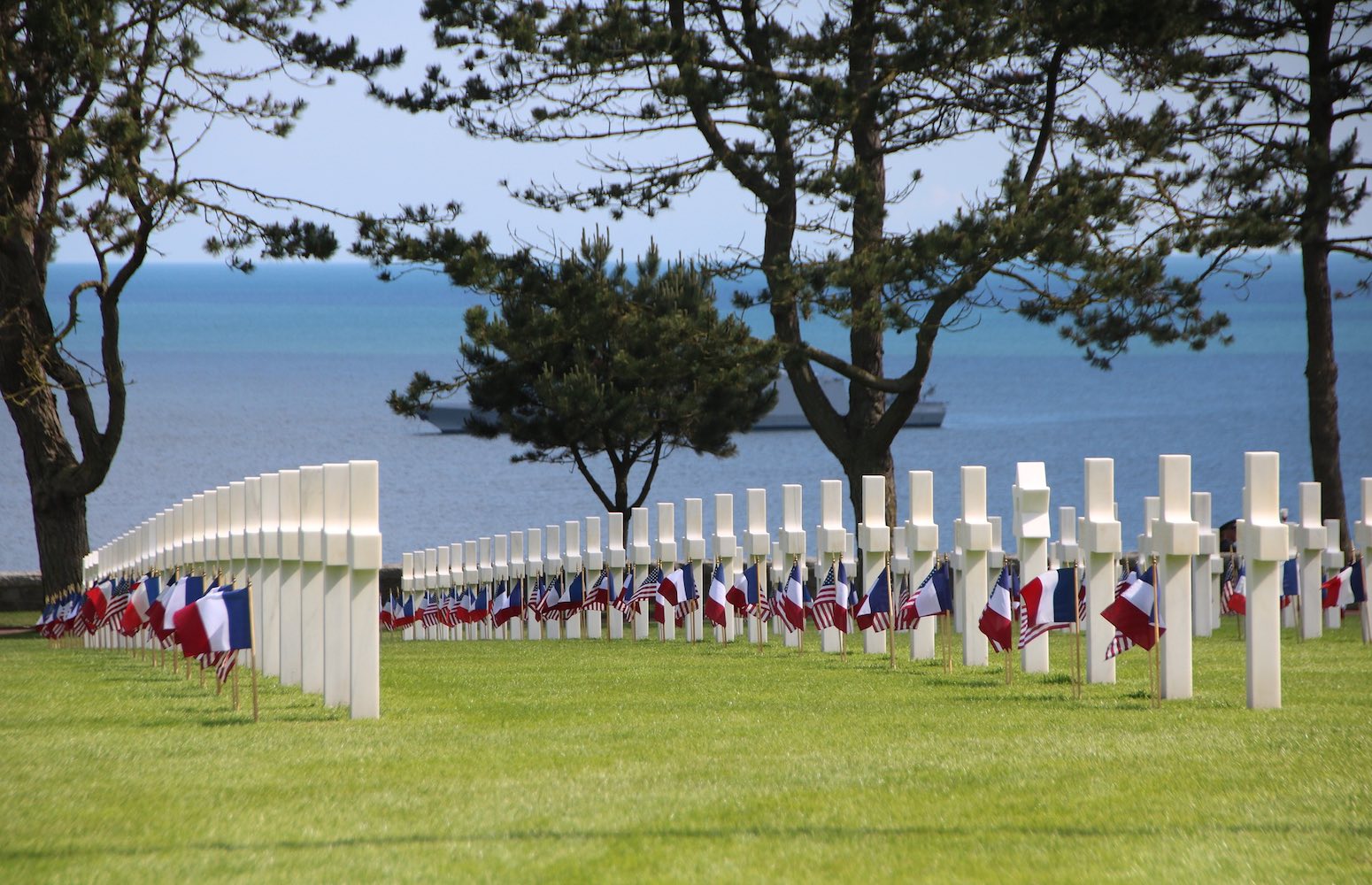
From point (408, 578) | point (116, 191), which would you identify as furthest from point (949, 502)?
point (116, 191)

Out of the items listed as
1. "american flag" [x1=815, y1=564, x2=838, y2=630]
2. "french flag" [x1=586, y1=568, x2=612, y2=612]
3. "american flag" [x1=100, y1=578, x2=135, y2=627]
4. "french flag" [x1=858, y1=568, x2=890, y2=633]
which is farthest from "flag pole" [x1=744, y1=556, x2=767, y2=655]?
"american flag" [x1=100, y1=578, x2=135, y2=627]

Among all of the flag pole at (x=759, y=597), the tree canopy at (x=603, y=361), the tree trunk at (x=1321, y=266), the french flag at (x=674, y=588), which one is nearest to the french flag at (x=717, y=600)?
the flag pole at (x=759, y=597)

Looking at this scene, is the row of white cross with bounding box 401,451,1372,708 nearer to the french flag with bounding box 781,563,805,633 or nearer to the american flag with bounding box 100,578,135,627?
the french flag with bounding box 781,563,805,633

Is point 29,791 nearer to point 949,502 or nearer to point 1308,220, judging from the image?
point 1308,220

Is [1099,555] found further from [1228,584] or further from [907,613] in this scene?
[1228,584]

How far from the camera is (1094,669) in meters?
9.55

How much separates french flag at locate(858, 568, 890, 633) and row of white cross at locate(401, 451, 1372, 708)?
19cm

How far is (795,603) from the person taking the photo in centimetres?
1287

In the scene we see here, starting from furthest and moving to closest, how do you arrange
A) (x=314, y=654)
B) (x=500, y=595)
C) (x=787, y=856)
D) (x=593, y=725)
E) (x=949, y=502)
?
(x=949, y=502)
(x=500, y=595)
(x=314, y=654)
(x=593, y=725)
(x=787, y=856)

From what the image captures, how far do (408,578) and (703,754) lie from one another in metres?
20.3

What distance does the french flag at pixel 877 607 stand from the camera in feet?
37.5

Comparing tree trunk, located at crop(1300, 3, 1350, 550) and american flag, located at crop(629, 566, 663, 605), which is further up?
tree trunk, located at crop(1300, 3, 1350, 550)

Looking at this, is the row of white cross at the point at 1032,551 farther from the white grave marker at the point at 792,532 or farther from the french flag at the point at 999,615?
the french flag at the point at 999,615

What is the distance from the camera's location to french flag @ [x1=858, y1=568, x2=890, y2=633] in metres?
11.4
